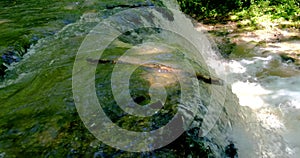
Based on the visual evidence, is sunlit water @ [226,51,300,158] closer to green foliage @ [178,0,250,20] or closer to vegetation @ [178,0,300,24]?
vegetation @ [178,0,300,24]

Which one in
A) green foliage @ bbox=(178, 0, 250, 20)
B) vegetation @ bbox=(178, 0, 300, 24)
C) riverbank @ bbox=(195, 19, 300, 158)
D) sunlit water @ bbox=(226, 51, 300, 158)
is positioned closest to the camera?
sunlit water @ bbox=(226, 51, 300, 158)

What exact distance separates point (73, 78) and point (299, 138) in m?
3.52

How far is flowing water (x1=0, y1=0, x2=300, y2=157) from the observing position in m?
2.59

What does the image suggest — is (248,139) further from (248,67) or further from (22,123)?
(248,67)

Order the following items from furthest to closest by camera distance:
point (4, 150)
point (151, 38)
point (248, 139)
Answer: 1. point (151, 38)
2. point (248, 139)
3. point (4, 150)

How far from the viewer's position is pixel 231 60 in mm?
7660

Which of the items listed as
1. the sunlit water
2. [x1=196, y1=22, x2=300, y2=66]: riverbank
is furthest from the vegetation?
the sunlit water

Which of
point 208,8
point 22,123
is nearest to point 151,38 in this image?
point 22,123

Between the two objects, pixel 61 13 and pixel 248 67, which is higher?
pixel 61 13

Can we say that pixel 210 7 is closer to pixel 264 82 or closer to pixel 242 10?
pixel 242 10

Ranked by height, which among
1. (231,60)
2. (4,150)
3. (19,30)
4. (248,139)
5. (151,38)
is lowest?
(231,60)

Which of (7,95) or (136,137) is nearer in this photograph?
(136,137)

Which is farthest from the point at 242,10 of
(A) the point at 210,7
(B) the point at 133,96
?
(B) the point at 133,96

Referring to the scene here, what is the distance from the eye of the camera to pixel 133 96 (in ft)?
10.2
